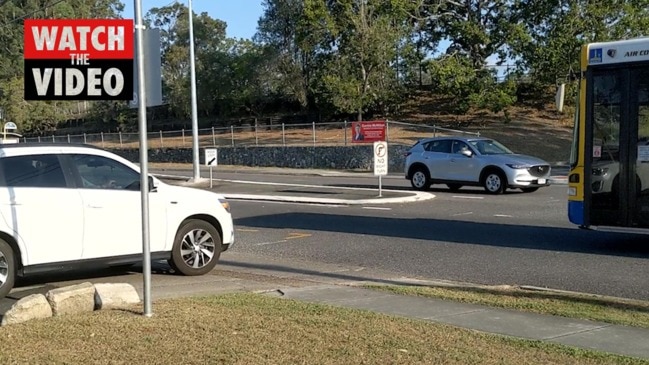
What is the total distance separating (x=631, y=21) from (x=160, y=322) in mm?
38817

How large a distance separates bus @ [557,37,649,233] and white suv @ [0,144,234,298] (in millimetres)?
5747

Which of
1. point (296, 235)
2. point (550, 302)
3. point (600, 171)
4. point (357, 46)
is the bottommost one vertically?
point (296, 235)

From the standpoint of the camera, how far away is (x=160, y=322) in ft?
23.3

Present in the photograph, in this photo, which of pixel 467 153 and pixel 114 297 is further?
pixel 467 153

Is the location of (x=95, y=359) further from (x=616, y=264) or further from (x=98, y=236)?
(x=616, y=264)

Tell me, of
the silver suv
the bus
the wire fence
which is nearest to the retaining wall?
the wire fence

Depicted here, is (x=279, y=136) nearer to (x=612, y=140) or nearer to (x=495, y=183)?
(x=495, y=183)

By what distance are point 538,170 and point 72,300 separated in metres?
17.2

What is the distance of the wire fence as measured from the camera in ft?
141

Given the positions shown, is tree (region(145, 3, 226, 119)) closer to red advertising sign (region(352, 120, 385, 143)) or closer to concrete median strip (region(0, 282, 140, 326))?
red advertising sign (region(352, 120, 385, 143))

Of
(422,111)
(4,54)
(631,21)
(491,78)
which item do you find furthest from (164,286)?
(4,54)

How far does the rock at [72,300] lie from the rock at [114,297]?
0.26 ft

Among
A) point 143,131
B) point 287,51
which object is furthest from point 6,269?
point 287,51

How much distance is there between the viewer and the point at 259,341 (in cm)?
647
